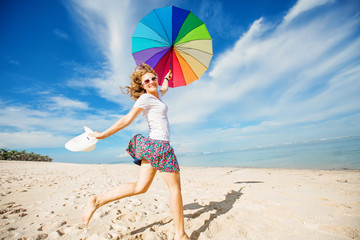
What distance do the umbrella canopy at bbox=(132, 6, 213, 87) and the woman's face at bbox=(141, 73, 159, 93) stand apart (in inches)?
32.9

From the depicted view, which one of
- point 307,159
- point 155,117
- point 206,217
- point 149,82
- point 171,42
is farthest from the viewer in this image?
A: point 307,159

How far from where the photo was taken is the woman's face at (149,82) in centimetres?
207

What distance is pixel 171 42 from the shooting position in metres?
2.81

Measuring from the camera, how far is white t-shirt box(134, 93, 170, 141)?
1766mm

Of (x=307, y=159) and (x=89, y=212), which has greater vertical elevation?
(x=89, y=212)

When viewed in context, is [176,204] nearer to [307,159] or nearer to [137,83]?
[137,83]

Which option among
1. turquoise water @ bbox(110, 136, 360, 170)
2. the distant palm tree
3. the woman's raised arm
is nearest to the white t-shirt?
the woman's raised arm

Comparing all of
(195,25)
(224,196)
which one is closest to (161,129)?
(195,25)

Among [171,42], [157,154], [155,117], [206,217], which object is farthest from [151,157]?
[171,42]

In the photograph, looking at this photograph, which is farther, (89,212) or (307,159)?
(307,159)

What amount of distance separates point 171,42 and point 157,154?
211cm

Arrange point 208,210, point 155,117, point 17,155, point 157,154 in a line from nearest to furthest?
point 157,154, point 155,117, point 208,210, point 17,155

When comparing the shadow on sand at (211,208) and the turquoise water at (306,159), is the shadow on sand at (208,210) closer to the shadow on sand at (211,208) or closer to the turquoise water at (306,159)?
the shadow on sand at (211,208)

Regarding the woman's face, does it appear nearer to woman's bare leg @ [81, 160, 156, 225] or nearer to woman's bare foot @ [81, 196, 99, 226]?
woman's bare leg @ [81, 160, 156, 225]
